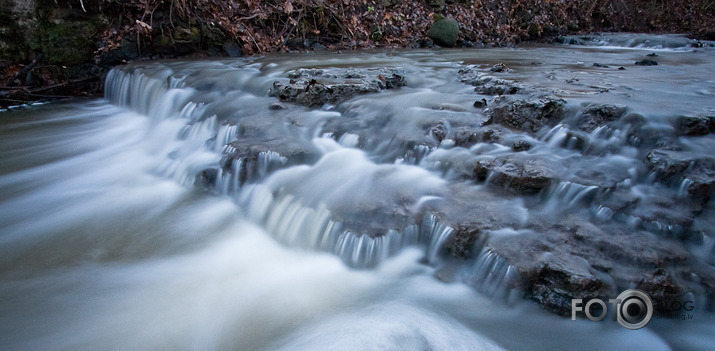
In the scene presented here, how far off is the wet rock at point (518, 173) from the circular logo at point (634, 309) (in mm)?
995

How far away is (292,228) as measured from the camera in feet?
11.4

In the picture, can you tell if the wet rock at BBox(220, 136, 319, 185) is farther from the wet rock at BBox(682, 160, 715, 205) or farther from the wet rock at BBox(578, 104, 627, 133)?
the wet rock at BBox(682, 160, 715, 205)

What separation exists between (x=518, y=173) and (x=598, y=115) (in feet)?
4.25

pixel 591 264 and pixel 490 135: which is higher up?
pixel 490 135

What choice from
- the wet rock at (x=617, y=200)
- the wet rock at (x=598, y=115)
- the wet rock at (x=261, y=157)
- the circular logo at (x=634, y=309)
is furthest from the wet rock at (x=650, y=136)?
the wet rock at (x=261, y=157)

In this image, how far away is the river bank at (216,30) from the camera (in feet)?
24.1

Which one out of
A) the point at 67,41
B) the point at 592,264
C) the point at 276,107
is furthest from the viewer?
the point at 67,41

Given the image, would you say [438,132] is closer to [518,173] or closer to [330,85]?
[518,173]

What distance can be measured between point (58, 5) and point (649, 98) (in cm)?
917

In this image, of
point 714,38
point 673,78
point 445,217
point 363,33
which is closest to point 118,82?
point 363,33

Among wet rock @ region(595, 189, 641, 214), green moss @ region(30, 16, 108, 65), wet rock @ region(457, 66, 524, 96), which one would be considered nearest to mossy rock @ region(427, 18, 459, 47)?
wet rock @ region(457, 66, 524, 96)

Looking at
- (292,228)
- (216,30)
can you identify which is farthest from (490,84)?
(216,30)

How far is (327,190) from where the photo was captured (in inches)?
147

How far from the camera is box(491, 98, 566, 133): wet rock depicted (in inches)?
160
